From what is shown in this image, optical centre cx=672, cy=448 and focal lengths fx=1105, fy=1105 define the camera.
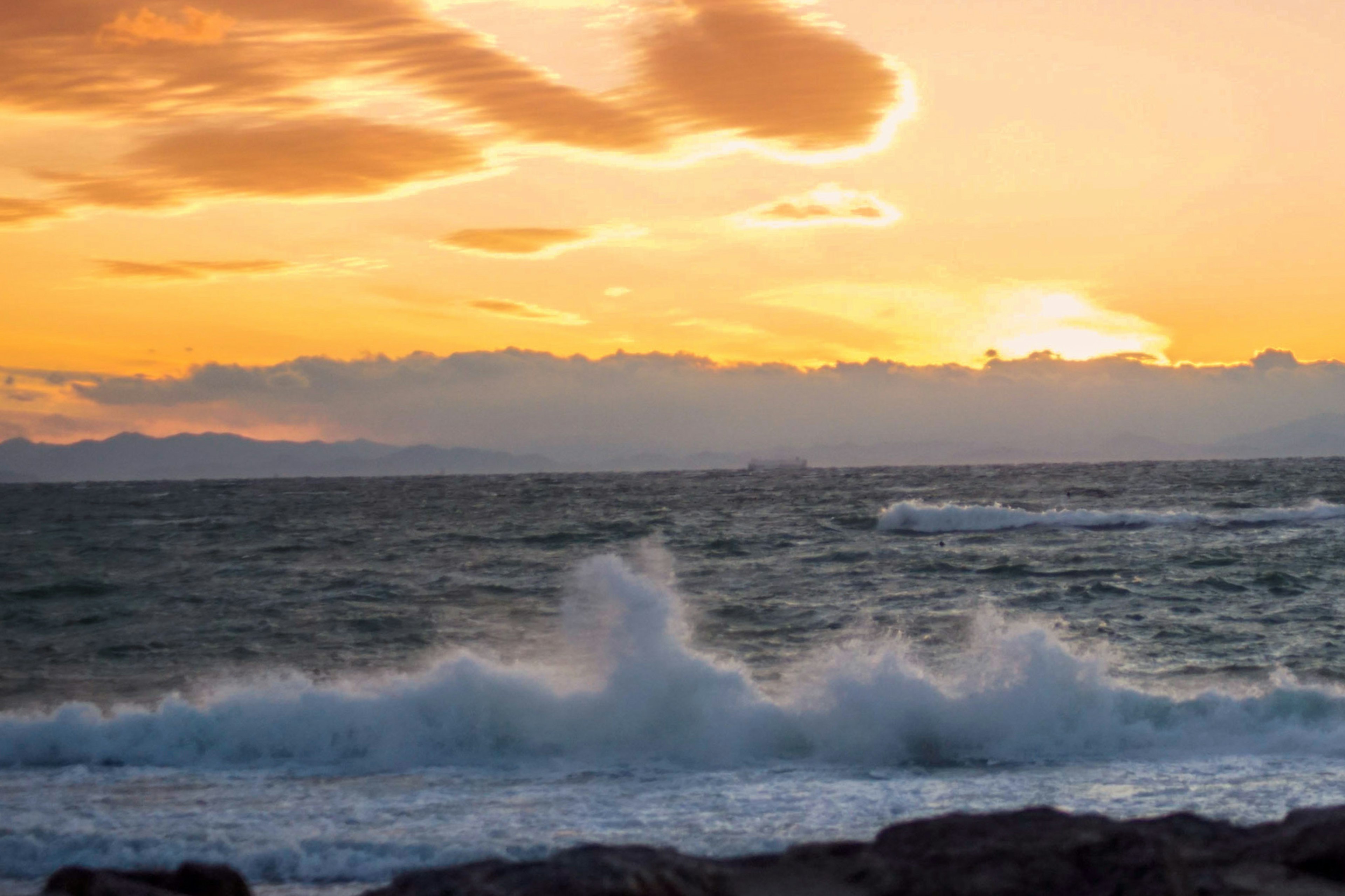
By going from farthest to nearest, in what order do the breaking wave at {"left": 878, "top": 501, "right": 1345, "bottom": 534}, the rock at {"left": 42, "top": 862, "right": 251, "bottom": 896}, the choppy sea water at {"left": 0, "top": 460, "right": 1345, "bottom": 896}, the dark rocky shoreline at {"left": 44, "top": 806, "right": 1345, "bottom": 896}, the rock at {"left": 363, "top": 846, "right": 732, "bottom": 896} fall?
the breaking wave at {"left": 878, "top": 501, "right": 1345, "bottom": 534}
the choppy sea water at {"left": 0, "top": 460, "right": 1345, "bottom": 896}
the rock at {"left": 42, "top": 862, "right": 251, "bottom": 896}
the dark rocky shoreline at {"left": 44, "top": 806, "right": 1345, "bottom": 896}
the rock at {"left": 363, "top": 846, "right": 732, "bottom": 896}

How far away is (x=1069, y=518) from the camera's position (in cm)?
4153

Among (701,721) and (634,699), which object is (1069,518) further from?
(701,721)

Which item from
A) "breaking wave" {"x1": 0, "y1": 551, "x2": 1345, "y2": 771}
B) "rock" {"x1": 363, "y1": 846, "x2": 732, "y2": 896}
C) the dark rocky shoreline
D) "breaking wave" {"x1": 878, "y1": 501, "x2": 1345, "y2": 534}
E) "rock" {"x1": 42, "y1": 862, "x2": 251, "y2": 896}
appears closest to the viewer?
"rock" {"x1": 363, "y1": 846, "x2": 732, "y2": 896}

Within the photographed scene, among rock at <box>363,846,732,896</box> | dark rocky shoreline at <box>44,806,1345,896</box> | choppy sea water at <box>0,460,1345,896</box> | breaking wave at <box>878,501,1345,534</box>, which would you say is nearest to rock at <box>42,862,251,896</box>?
dark rocky shoreline at <box>44,806,1345,896</box>

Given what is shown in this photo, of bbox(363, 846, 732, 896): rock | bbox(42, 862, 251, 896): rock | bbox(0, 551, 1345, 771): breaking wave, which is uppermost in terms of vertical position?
bbox(363, 846, 732, 896): rock

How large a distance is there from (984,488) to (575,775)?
67.0 meters

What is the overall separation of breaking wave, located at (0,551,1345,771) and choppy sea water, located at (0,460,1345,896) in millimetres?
43

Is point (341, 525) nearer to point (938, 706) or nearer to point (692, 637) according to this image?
point (692, 637)

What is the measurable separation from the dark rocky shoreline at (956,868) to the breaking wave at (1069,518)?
33034 millimetres

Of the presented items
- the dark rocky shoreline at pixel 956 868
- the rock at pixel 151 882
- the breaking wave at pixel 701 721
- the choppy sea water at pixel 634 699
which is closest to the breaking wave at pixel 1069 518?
the choppy sea water at pixel 634 699

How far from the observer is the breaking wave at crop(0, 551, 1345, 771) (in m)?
12.2

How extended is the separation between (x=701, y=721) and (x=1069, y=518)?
32.2 metres

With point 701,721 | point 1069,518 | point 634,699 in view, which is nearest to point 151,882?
point 701,721

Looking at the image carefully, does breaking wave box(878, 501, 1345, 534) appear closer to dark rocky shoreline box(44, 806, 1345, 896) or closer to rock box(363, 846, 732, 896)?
dark rocky shoreline box(44, 806, 1345, 896)
